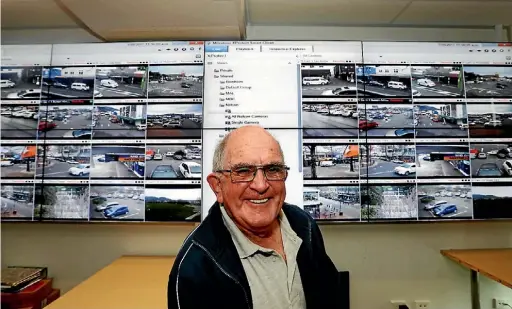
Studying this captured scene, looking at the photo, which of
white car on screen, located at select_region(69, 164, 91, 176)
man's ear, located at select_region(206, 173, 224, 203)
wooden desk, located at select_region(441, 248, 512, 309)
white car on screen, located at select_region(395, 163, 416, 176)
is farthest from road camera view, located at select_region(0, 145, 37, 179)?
wooden desk, located at select_region(441, 248, 512, 309)

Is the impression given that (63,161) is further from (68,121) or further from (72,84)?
(72,84)

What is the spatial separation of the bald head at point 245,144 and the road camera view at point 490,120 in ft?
6.48

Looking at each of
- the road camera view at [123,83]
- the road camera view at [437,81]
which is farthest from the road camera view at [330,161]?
the road camera view at [123,83]

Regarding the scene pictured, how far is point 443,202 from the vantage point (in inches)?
91.4

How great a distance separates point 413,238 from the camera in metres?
2.45

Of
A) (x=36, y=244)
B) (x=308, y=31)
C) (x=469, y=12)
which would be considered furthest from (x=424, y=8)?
(x=36, y=244)

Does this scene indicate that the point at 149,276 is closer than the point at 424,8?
Yes

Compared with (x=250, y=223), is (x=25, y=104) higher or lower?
higher

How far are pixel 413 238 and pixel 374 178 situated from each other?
604 mm

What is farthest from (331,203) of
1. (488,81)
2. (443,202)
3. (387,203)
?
(488,81)

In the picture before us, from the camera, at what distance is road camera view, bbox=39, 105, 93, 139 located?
237cm

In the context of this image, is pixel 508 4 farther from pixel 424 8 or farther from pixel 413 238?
pixel 413 238

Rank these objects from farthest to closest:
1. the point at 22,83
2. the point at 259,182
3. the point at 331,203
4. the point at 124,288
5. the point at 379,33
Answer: the point at 379,33 < the point at 22,83 < the point at 331,203 < the point at 124,288 < the point at 259,182

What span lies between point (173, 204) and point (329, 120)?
1310mm
